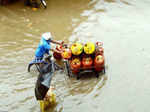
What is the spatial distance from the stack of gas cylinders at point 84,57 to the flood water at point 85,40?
0.45 meters

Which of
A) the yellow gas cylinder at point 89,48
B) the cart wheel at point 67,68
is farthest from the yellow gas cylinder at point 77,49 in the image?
the cart wheel at point 67,68

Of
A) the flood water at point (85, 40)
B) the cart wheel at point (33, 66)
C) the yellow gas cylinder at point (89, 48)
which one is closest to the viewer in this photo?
the flood water at point (85, 40)

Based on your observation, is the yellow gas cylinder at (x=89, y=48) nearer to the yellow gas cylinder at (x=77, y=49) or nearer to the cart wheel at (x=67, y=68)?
the yellow gas cylinder at (x=77, y=49)

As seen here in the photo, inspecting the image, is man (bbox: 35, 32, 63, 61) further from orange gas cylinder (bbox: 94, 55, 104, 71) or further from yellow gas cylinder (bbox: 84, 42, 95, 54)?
orange gas cylinder (bbox: 94, 55, 104, 71)

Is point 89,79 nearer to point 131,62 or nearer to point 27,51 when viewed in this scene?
point 131,62

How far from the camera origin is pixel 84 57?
17.8ft

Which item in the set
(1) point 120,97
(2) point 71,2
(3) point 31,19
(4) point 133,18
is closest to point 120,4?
(4) point 133,18

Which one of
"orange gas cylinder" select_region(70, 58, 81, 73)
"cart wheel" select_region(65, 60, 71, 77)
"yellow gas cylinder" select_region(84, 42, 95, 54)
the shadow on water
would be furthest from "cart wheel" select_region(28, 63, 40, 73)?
"yellow gas cylinder" select_region(84, 42, 95, 54)

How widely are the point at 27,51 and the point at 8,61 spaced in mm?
709

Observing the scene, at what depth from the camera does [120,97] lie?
16.9ft

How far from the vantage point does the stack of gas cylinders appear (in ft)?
17.3

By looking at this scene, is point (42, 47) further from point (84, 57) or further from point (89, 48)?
point (89, 48)

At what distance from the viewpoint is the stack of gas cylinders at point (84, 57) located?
17.3ft

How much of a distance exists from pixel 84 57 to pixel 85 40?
2.03 metres
